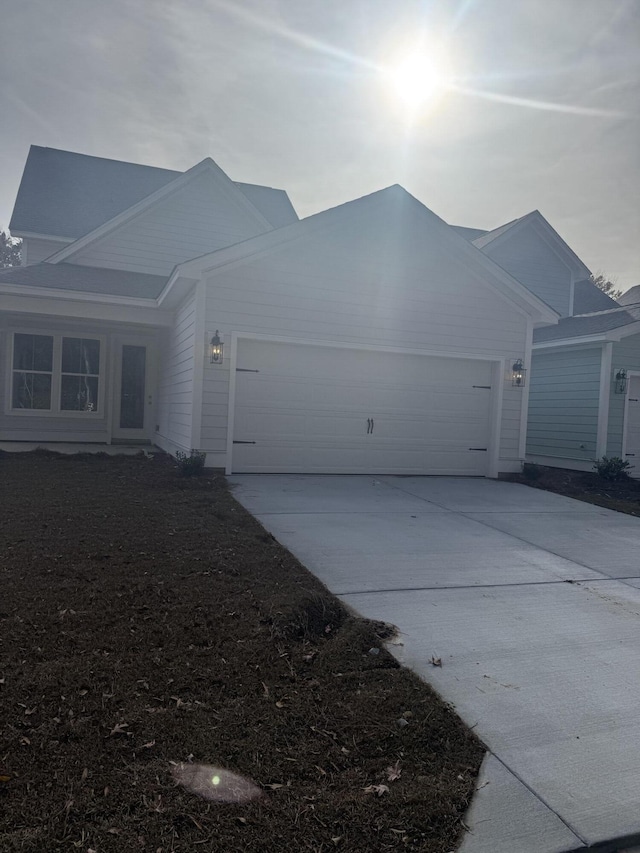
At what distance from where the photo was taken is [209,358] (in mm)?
8789

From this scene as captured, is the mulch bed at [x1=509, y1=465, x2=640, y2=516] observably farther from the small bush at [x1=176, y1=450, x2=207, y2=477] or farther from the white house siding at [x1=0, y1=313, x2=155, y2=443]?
the white house siding at [x1=0, y1=313, x2=155, y2=443]

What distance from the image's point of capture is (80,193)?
15.1 m

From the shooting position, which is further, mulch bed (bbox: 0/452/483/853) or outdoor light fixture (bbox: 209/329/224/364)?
outdoor light fixture (bbox: 209/329/224/364)

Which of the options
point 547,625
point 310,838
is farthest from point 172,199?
point 310,838

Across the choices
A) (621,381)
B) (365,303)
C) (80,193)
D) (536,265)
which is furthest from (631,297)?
(80,193)

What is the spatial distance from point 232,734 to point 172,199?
43.2 feet

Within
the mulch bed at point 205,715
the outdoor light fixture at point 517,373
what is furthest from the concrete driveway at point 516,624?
the outdoor light fixture at point 517,373

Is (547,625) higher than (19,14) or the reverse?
the reverse

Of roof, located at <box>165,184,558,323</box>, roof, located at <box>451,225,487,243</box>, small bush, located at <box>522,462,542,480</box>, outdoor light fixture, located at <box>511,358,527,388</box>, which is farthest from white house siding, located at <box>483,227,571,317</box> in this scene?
small bush, located at <box>522,462,542,480</box>

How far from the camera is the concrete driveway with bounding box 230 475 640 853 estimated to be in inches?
85.2

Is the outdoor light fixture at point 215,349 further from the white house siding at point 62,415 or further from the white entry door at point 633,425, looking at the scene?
the white entry door at point 633,425

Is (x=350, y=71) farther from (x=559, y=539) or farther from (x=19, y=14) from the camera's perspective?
(x=559, y=539)

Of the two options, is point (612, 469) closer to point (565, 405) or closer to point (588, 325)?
point (565, 405)

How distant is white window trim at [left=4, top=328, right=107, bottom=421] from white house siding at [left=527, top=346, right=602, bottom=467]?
32.8 ft
